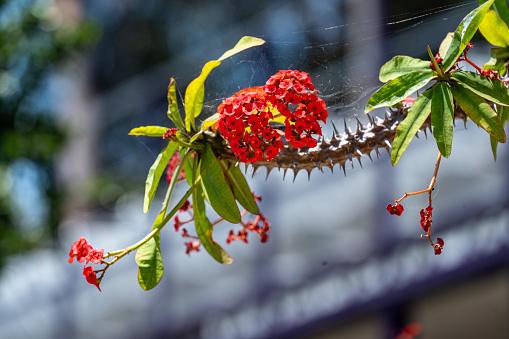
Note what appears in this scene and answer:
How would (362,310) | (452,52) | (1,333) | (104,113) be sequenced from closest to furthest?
(452,52) < (362,310) < (1,333) < (104,113)

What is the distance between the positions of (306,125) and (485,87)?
0.85 feet

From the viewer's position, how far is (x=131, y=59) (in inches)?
364

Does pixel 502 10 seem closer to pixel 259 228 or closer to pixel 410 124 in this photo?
pixel 410 124

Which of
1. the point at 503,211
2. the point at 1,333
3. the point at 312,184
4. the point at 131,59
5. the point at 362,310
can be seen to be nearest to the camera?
the point at 503,211

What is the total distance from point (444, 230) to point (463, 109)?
119 inches

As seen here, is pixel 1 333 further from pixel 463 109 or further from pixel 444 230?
pixel 463 109

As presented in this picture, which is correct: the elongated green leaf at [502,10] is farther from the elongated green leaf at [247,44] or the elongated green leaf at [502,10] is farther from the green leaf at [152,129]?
the green leaf at [152,129]

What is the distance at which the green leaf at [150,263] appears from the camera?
3.18ft

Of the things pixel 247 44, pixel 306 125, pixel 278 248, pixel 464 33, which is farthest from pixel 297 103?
pixel 278 248

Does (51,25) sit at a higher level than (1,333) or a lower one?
higher

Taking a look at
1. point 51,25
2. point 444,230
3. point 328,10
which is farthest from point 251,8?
point 444,230

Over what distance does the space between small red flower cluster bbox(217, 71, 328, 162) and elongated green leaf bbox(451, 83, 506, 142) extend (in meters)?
0.20

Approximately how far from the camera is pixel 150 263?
3.20 feet

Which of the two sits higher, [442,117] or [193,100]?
[193,100]
